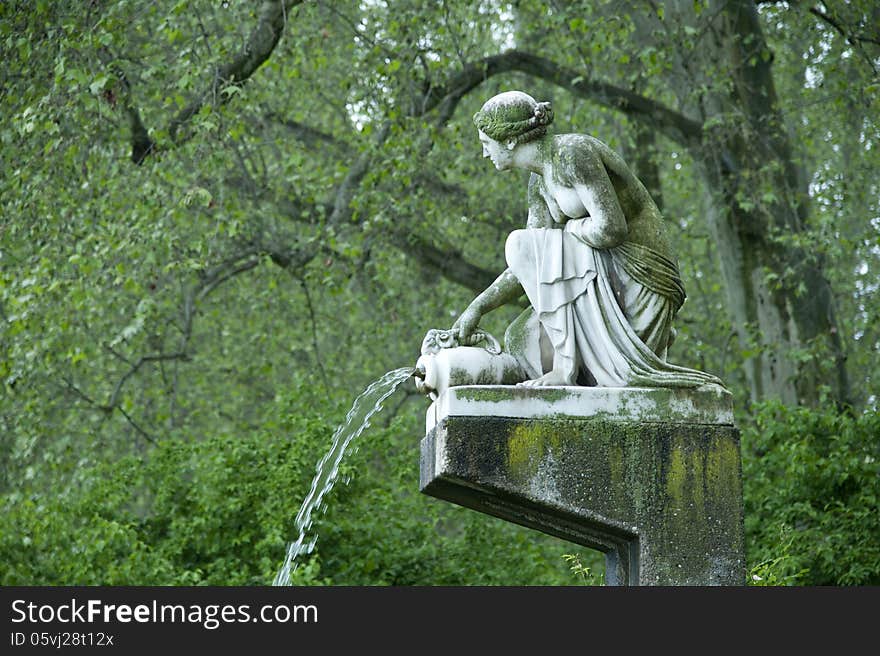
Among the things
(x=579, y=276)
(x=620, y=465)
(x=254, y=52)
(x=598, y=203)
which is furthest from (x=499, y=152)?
(x=254, y=52)

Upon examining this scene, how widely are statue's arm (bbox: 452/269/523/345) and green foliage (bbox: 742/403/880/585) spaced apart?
3936mm

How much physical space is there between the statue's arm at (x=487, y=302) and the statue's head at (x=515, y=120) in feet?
1.98

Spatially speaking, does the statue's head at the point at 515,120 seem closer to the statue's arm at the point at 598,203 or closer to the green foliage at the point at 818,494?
the statue's arm at the point at 598,203

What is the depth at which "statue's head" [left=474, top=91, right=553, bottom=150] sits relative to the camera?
6.59m

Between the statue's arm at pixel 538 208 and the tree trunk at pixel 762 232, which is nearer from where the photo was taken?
the statue's arm at pixel 538 208

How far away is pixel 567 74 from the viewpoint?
1477cm

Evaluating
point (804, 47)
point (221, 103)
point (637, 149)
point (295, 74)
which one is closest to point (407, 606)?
point (221, 103)

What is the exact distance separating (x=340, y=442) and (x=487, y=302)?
11.6ft

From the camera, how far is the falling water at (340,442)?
25.0ft

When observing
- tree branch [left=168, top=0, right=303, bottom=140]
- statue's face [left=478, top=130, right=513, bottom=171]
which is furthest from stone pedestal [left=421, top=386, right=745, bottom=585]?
tree branch [left=168, top=0, right=303, bottom=140]

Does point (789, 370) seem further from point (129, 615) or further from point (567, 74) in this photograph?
point (129, 615)

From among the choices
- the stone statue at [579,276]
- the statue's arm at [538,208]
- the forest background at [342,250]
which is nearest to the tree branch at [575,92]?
the forest background at [342,250]

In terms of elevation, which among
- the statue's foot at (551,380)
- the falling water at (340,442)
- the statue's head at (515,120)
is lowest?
the statue's foot at (551,380)

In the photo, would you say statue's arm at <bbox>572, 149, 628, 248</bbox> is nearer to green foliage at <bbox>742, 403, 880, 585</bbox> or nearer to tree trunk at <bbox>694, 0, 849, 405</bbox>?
green foliage at <bbox>742, 403, 880, 585</bbox>
